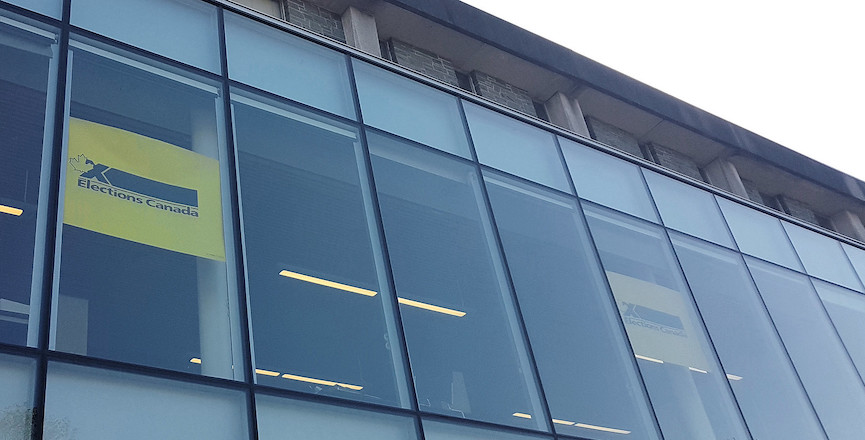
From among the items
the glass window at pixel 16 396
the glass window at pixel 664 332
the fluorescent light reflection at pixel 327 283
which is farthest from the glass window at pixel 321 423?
the glass window at pixel 664 332

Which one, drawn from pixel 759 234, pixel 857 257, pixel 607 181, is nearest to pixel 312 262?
pixel 607 181

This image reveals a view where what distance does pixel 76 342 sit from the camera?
6.70m

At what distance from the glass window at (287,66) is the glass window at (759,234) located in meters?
7.59

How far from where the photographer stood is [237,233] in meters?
8.40

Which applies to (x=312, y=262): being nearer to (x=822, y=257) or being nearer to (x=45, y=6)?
(x=45, y=6)

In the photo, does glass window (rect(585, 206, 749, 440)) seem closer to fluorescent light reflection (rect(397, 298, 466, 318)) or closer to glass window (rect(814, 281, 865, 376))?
fluorescent light reflection (rect(397, 298, 466, 318))

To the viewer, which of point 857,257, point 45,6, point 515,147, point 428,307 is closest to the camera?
point 45,6

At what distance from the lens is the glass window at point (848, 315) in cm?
1469

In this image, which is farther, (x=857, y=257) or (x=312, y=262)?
(x=857, y=257)

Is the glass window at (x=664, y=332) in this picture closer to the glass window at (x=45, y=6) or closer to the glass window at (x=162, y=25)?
the glass window at (x=162, y=25)

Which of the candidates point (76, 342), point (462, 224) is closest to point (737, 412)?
point (462, 224)

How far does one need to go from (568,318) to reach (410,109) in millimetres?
3446

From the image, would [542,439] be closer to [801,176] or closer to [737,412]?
[737,412]

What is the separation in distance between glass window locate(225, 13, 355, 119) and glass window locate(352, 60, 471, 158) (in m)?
0.29
